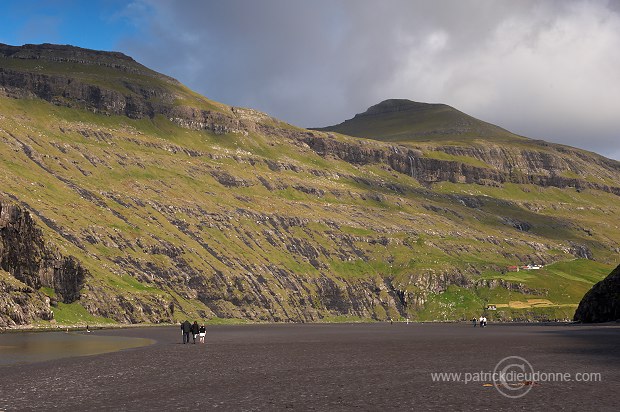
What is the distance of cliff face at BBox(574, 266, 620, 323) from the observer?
492 feet

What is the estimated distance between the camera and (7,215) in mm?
153125

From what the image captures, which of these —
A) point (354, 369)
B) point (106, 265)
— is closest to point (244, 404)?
point (354, 369)

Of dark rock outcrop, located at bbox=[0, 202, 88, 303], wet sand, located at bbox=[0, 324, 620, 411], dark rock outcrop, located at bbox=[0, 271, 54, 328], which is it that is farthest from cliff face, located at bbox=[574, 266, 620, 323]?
dark rock outcrop, located at bbox=[0, 202, 88, 303]

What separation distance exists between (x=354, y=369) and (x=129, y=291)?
14668 cm

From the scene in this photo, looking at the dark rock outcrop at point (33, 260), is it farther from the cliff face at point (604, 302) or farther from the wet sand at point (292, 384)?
the cliff face at point (604, 302)

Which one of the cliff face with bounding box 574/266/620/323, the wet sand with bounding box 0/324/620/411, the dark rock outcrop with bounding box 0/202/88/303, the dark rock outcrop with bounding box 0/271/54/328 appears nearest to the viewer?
the wet sand with bounding box 0/324/620/411

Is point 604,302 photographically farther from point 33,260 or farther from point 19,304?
point 33,260

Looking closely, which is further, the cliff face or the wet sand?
the cliff face

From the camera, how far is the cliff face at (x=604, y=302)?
150m

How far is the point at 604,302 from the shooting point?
155125 mm

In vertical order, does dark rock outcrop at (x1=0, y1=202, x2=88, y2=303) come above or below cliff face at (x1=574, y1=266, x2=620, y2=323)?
above

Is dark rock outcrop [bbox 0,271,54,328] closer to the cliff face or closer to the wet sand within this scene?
the wet sand

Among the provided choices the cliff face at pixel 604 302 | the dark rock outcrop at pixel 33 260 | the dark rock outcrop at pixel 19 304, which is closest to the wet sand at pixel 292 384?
the dark rock outcrop at pixel 19 304

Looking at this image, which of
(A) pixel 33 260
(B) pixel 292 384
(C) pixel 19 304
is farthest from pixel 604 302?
(A) pixel 33 260
